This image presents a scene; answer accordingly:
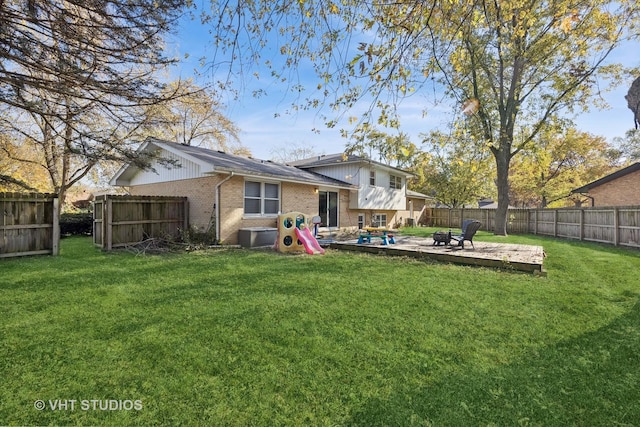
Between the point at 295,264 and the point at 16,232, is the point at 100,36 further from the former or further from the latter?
the point at 16,232

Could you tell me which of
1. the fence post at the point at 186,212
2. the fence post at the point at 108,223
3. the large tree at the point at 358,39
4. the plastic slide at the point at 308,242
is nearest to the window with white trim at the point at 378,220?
the plastic slide at the point at 308,242

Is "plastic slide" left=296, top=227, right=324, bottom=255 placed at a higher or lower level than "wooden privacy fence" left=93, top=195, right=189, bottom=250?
lower

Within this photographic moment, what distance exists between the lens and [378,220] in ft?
68.6

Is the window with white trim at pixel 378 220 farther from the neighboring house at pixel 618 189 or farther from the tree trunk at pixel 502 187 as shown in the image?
the neighboring house at pixel 618 189

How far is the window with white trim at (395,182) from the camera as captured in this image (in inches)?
818

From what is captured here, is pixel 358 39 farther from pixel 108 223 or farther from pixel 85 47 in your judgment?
pixel 108 223

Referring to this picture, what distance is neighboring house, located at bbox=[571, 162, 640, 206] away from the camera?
16.8 meters

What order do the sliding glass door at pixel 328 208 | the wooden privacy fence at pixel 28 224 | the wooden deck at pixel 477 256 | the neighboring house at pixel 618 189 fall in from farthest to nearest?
the neighboring house at pixel 618 189 < the sliding glass door at pixel 328 208 < the wooden privacy fence at pixel 28 224 < the wooden deck at pixel 477 256

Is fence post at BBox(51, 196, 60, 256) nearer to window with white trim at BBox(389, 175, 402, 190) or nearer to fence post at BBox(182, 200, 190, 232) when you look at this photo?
fence post at BBox(182, 200, 190, 232)

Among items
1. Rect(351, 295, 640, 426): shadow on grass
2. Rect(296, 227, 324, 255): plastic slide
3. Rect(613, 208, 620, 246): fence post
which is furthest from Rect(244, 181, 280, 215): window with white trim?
Rect(613, 208, 620, 246): fence post

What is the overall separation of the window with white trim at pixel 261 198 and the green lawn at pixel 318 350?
623cm

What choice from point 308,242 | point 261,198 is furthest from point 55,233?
point 308,242

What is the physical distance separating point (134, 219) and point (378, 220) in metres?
14.4

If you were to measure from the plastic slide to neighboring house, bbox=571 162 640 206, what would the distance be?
18.0 metres
